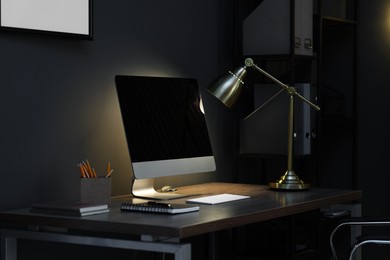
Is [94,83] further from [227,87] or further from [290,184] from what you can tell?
[290,184]

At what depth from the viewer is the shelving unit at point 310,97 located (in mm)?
3609

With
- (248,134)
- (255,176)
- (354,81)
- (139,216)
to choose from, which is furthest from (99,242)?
(354,81)

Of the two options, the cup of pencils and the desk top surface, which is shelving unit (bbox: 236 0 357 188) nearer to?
the desk top surface

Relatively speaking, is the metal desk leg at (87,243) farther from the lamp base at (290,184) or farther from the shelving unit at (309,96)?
the shelving unit at (309,96)

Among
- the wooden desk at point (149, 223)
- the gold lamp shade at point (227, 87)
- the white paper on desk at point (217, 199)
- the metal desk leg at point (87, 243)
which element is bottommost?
the metal desk leg at point (87, 243)

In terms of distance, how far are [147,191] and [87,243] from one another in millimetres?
669

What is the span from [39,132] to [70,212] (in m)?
0.43

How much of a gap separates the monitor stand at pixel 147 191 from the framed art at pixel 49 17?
585mm

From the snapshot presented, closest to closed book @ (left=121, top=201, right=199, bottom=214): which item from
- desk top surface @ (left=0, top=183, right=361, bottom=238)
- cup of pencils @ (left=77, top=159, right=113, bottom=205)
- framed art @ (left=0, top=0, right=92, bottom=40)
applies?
desk top surface @ (left=0, top=183, right=361, bottom=238)

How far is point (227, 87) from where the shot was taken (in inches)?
125

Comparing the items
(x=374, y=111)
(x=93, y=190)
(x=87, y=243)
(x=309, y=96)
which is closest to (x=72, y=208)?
(x=87, y=243)

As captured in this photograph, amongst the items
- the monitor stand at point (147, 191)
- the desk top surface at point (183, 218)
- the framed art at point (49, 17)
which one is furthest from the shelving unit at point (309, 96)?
the framed art at point (49, 17)

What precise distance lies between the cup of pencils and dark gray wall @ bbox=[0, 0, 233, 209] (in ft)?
0.45

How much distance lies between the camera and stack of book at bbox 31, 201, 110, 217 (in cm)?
240
